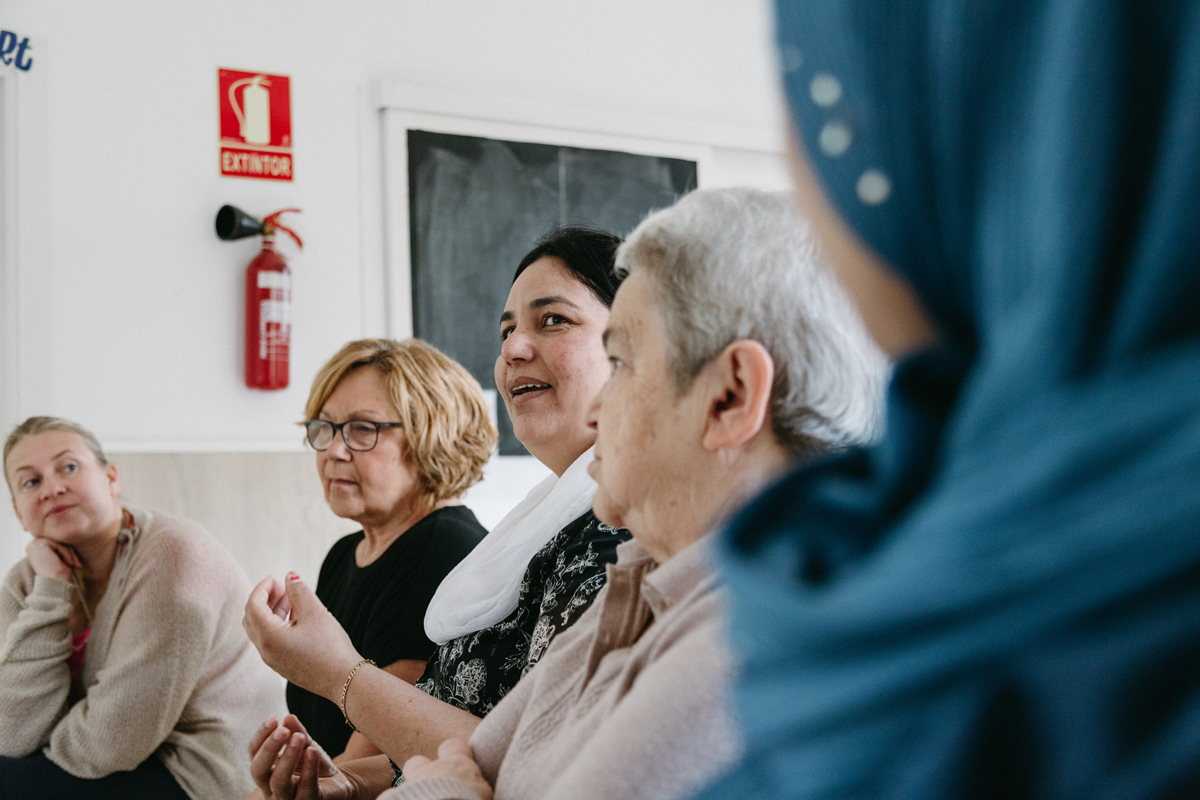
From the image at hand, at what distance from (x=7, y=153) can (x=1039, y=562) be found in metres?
3.44

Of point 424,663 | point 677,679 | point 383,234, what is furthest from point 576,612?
point 383,234

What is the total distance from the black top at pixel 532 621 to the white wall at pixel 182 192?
197 centimetres

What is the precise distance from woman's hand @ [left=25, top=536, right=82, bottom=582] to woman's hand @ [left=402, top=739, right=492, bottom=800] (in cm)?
175

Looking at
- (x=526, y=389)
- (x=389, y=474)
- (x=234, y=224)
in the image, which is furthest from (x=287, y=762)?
(x=234, y=224)

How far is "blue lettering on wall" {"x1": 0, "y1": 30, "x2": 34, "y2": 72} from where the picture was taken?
3055 mm

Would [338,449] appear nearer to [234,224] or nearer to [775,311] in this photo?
[234,224]

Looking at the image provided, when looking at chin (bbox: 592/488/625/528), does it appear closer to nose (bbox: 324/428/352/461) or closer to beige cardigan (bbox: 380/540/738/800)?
beige cardigan (bbox: 380/540/738/800)

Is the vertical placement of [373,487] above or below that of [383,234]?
below

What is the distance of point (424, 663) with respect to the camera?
77.0 inches

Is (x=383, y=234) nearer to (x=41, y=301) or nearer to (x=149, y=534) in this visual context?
(x=41, y=301)

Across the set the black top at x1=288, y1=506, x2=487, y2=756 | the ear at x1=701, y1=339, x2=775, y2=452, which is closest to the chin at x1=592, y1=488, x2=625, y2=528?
the ear at x1=701, y1=339, x2=775, y2=452

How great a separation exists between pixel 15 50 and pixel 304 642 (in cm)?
243

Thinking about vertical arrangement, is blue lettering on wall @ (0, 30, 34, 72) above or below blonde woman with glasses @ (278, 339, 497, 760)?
above

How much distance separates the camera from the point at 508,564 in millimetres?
1602
